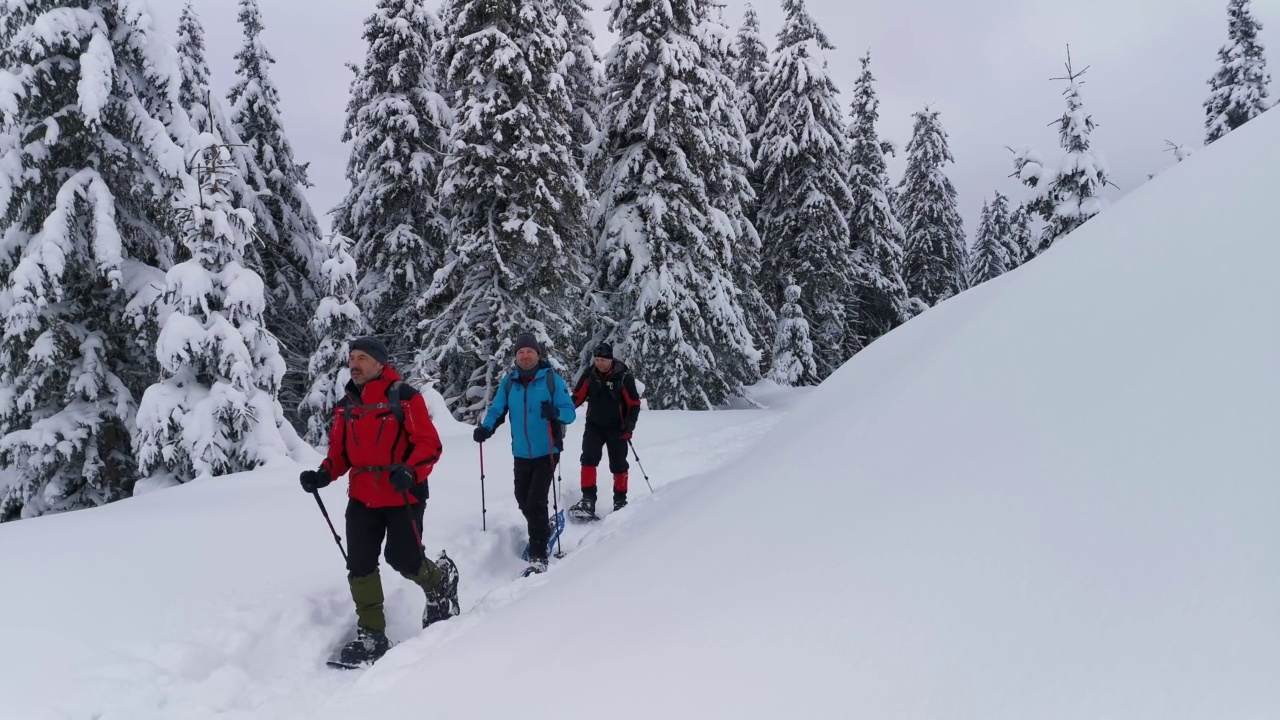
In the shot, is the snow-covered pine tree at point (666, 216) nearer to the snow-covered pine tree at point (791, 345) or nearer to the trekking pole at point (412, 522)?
the snow-covered pine tree at point (791, 345)

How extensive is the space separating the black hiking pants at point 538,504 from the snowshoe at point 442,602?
3.79 feet

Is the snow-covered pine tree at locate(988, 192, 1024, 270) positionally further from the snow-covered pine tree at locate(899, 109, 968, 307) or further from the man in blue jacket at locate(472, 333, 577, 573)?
the man in blue jacket at locate(472, 333, 577, 573)

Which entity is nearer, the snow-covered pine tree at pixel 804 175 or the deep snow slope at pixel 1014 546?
the deep snow slope at pixel 1014 546

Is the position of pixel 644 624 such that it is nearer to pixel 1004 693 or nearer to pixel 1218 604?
pixel 1004 693

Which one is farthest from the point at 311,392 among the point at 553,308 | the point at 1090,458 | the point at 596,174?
the point at 1090,458

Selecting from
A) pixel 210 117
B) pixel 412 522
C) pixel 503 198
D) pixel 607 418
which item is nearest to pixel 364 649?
pixel 412 522

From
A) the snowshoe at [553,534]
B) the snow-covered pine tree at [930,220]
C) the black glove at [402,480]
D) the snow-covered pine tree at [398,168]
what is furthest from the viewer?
the snow-covered pine tree at [930,220]

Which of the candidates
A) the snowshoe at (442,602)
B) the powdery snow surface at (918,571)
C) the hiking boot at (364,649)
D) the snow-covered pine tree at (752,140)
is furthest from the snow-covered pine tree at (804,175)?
the hiking boot at (364,649)

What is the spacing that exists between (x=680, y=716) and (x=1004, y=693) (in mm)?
1120

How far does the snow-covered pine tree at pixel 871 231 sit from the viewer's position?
2583 centimetres

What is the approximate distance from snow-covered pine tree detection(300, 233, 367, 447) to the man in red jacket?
1175 centimetres

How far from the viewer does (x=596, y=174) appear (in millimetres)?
17453

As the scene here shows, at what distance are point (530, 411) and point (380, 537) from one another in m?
1.92

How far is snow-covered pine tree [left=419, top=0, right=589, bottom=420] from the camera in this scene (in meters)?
14.0
